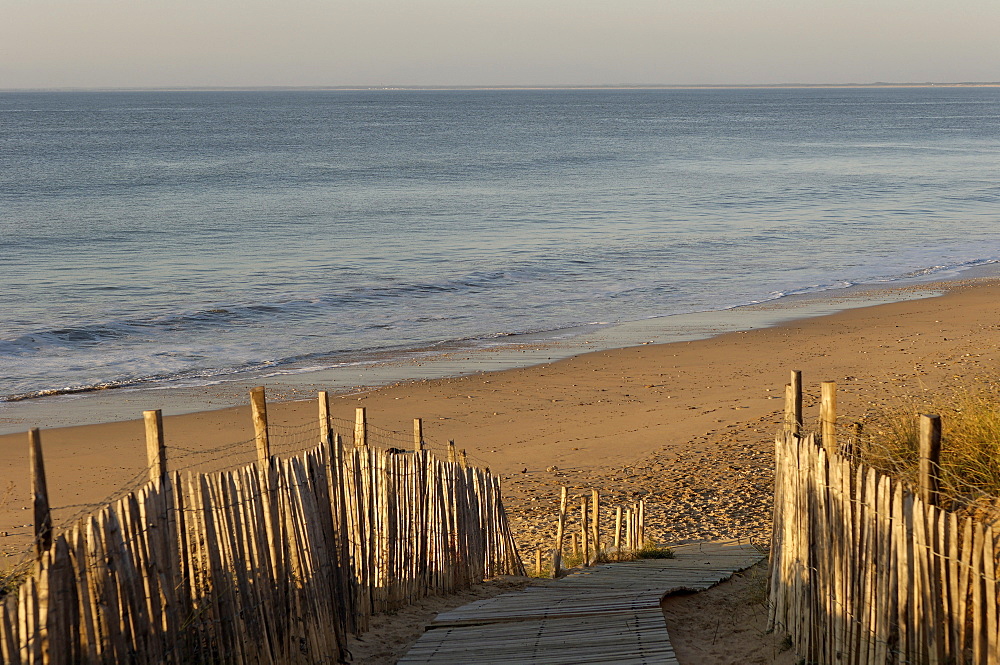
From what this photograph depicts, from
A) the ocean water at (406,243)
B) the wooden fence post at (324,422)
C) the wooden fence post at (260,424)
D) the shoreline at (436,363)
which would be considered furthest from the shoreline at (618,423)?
the ocean water at (406,243)

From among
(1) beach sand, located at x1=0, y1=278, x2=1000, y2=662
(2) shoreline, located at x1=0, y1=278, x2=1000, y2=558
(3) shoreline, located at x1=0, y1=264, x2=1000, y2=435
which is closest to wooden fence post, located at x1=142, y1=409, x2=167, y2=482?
(2) shoreline, located at x1=0, y1=278, x2=1000, y2=558

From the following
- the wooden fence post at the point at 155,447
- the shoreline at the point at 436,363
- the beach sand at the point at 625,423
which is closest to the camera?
the wooden fence post at the point at 155,447

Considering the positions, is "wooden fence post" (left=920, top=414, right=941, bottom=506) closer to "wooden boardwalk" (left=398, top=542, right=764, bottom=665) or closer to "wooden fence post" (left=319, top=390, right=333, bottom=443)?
"wooden boardwalk" (left=398, top=542, right=764, bottom=665)

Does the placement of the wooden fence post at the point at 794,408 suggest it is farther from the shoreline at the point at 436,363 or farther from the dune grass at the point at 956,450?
the shoreline at the point at 436,363

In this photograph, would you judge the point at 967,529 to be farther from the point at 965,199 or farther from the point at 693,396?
the point at 965,199

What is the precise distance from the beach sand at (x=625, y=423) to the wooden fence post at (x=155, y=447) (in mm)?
4788

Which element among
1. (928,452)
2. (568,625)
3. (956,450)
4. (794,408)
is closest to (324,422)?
(568,625)

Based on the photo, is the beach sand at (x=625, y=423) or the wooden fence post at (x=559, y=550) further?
the beach sand at (x=625, y=423)

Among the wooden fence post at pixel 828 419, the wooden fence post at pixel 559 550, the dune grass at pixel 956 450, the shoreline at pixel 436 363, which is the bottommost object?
the shoreline at pixel 436 363

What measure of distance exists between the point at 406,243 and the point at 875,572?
28059 millimetres

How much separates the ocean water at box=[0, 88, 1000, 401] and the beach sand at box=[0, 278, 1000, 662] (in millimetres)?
3499

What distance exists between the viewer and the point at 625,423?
1349 cm

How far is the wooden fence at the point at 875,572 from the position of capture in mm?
4148

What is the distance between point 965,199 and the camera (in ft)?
140
